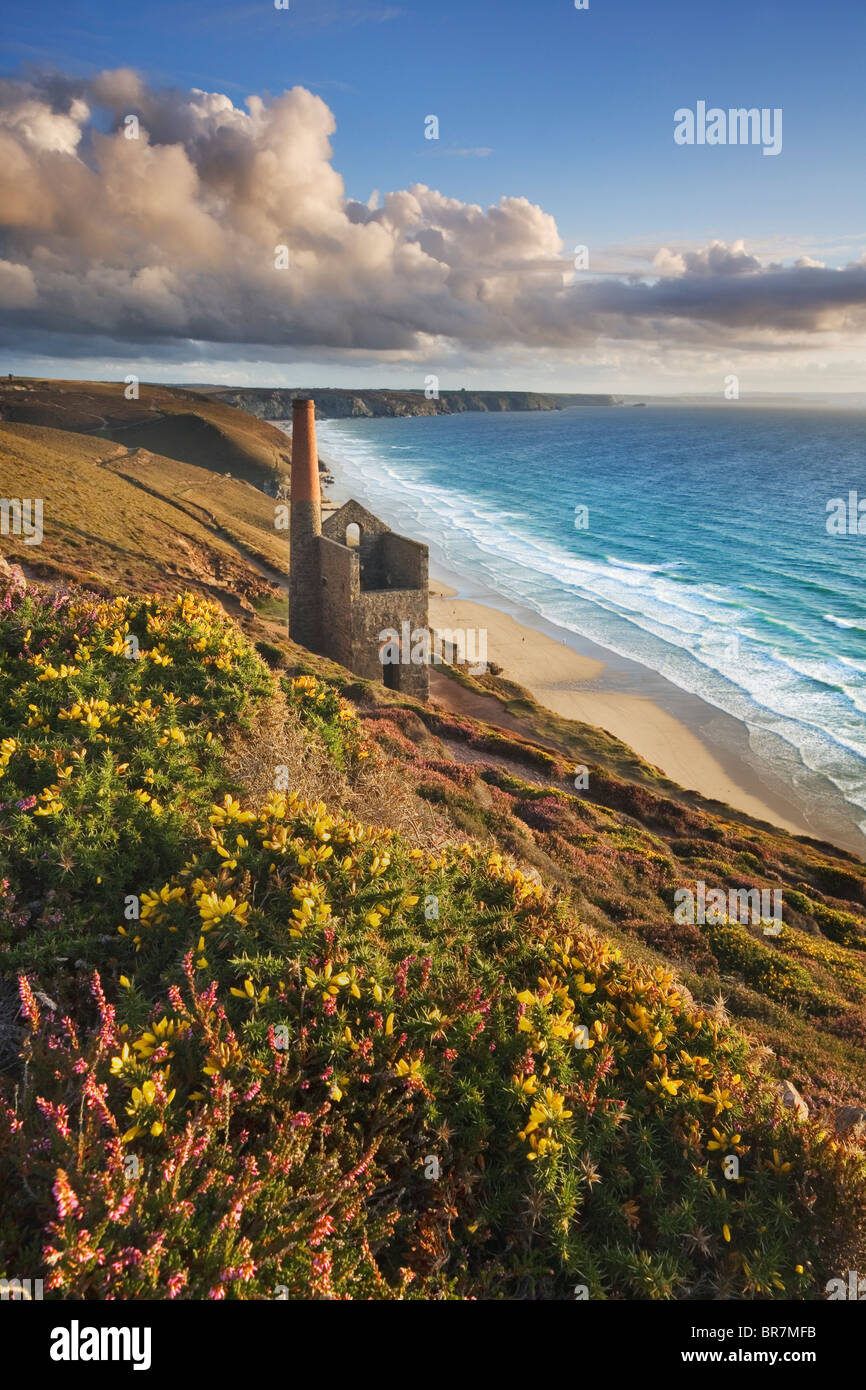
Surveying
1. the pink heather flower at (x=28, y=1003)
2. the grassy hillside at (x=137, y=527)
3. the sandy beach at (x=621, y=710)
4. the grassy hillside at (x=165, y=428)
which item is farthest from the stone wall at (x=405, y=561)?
the grassy hillside at (x=165, y=428)

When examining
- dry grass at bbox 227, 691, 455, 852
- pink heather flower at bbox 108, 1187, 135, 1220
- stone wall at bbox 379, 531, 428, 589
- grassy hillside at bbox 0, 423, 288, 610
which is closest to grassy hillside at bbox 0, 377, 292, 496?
grassy hillside at bbox 0, 423, 288, 610

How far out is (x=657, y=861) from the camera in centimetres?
1628

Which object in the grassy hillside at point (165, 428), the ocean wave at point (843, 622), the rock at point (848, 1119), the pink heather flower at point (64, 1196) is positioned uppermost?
the grassy hillside at point (165, 428)

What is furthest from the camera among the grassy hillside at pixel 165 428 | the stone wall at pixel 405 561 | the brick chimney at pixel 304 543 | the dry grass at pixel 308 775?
the grassy hillside at pixel 165 428

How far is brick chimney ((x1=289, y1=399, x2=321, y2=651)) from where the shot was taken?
27.8 m

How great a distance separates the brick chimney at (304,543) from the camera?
2777cm

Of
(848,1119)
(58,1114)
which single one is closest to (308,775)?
(58,1114)

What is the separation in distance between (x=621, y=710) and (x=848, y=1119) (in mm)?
28433

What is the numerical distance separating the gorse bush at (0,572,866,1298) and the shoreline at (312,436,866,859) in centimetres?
2219

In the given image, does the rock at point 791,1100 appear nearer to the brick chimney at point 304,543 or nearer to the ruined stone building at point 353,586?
the ruined stone building at point 353,586

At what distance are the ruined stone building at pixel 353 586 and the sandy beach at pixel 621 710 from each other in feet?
18.9

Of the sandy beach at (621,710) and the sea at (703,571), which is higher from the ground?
the sea at (703,571)

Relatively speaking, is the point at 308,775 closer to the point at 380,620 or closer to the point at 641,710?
the point at 380,620

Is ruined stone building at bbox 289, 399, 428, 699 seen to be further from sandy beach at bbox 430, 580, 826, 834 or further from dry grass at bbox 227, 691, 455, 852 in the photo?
dry grass at bbox 227, 691, 455, 852
